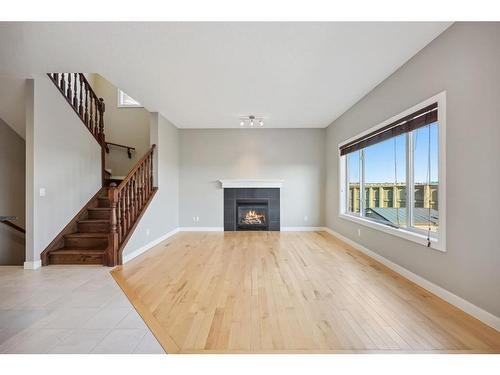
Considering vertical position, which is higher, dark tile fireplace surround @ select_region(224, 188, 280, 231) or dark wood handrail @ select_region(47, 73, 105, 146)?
dark wood handrail @ select_region(47, 73, 105, 146)

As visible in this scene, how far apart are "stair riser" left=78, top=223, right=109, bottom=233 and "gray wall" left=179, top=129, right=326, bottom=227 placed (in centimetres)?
254

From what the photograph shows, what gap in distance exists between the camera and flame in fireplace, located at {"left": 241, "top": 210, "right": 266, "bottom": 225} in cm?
693

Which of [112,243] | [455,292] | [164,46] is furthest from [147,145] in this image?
[455,292]

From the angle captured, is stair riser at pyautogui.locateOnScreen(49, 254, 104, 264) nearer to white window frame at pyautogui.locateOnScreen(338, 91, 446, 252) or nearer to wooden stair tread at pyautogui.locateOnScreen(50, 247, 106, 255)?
wooden stair tread at pyautogui.locateOnScreen(50, 247, 106, 255)

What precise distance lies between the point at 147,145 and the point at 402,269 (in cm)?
606

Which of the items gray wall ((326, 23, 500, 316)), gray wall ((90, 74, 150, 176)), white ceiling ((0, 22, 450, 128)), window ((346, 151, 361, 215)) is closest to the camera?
gray wall ((326, 23, 500, 316))

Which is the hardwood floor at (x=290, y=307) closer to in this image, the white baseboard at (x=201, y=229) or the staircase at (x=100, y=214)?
the staircase at (x=100, y=214)

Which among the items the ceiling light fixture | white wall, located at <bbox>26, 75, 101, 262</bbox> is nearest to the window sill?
the ceiling light fixture

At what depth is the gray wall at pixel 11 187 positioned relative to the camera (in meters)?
4.35

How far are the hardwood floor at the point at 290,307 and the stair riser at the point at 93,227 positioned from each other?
908mm

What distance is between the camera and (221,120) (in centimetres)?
597

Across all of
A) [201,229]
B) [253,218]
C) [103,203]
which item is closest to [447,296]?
A: [253,218]

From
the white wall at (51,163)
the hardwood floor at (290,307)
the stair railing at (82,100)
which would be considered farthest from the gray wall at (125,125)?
the hardwood floor at (290,307)
